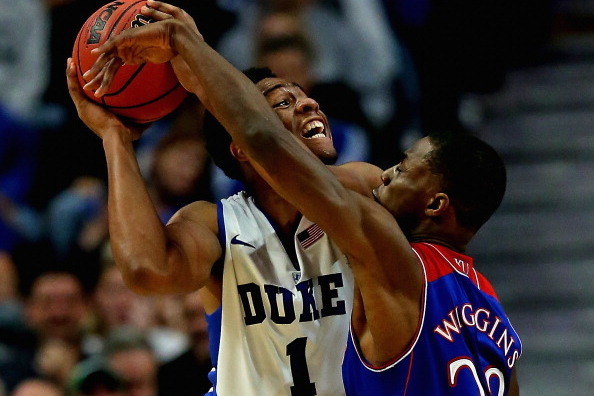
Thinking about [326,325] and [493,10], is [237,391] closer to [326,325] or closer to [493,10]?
[326,325]

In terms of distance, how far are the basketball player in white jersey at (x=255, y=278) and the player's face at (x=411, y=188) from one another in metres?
0.45

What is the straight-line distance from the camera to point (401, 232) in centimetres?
304

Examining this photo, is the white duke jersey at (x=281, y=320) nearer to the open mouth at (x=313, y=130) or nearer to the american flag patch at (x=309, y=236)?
the american flag patch at (x=309, y=236)

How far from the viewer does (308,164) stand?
3021 mm

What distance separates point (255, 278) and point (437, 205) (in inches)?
29.7

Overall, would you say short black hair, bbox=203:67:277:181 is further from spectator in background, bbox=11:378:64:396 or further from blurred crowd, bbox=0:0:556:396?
spectator in background, bbox=11:378:64:396

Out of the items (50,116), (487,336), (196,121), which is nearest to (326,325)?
(487,336)

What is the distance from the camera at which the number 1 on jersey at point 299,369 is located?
3.63 metres

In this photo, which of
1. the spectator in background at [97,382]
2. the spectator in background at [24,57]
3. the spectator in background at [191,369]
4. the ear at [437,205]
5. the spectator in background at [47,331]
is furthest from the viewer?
the spectator in background at [24,57]

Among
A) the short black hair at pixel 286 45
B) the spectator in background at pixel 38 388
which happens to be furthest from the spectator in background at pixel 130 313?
the short black hair at pixel 286 45

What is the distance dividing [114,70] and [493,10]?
5.48 metres

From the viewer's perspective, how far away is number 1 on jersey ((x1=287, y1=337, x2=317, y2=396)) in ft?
11.9

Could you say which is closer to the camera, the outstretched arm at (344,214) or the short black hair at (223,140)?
the outstretched arm at (344,214)

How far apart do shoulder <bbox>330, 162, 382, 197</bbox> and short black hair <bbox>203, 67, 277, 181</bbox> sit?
0.51 m
